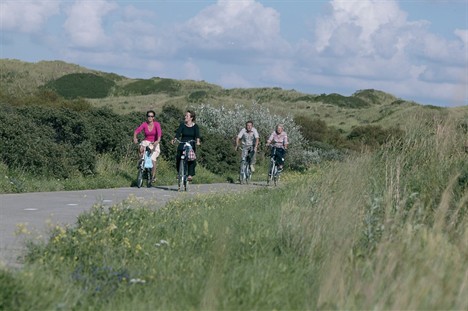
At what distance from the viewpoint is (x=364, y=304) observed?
24.5ft

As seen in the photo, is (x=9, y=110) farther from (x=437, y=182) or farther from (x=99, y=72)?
(x=99, y=72)

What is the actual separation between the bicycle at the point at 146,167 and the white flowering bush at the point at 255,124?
13.3 meters

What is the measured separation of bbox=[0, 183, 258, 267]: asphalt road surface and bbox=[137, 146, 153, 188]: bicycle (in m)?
0.46

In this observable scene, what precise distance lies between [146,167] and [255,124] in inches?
663

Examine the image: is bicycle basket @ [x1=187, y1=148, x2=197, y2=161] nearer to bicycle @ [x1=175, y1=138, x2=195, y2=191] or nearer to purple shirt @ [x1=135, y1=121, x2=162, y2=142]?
bicycle @ [x1=175, y1=138, x2=195, y2=191]

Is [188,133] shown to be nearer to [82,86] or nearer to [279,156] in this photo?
[279,156]

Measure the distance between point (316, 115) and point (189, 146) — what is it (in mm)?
57814

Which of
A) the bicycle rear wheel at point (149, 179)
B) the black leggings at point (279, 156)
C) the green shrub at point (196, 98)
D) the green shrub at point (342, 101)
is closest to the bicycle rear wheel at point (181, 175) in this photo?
the bicycle rear wheel at point (149, 179)

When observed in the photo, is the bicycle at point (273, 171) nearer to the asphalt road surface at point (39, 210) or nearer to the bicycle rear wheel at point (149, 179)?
the bicycle rear wheel at point (149, 179)

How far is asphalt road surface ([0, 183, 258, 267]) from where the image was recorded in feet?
36.0

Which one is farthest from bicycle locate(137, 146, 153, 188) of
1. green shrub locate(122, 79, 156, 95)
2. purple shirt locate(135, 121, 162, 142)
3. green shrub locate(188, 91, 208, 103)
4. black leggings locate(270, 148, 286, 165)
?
green shrub locate(122, 79, 156, 95)

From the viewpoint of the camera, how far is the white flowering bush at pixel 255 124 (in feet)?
127

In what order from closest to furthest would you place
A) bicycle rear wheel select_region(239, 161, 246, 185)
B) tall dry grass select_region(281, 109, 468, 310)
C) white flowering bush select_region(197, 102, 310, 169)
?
tall dry grass select_region(281, 109, 468, 310) → bicycle rear wheel select_region(239, 161, 246, 185) → white flowering bush select_region(197, 102, 310, 169)

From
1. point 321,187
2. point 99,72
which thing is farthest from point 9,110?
point 99,72
